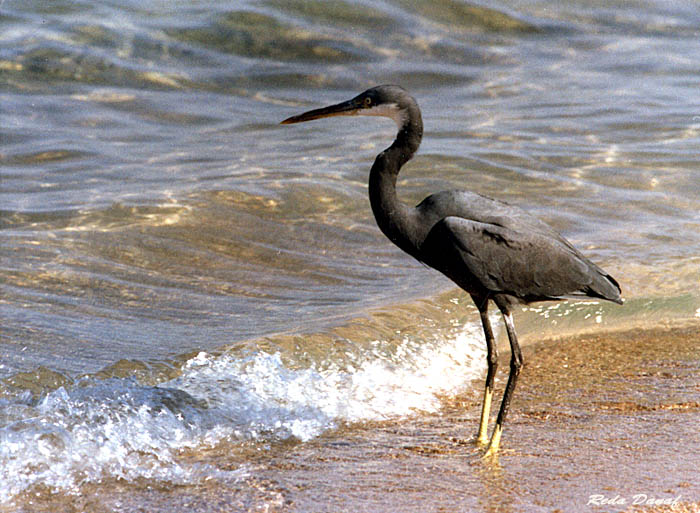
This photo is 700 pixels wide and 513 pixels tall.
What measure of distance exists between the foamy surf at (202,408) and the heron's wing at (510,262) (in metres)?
0.82

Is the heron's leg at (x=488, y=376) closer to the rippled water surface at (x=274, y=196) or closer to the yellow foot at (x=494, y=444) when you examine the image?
the yellow foot at (x=494, y=444)

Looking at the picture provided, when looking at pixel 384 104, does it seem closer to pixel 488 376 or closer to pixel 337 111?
pixel 337 111

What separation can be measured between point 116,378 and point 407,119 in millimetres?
1908

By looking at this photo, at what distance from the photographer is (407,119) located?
4547mm

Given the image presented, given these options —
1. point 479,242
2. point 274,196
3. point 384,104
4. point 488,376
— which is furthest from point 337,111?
point 274,196

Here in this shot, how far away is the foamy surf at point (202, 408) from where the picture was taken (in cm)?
408

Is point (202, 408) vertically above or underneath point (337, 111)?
underneath

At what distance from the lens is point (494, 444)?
14.2ft

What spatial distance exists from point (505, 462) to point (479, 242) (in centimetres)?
93

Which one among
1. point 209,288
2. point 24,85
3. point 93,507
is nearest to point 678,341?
point 209,288

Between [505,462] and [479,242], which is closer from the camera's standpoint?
[505,462]

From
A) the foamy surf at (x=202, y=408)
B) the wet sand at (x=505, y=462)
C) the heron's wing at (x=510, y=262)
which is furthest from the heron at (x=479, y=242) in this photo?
the foamy surf at (x=202, y=408)

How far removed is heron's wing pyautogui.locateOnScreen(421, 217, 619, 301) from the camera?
4.34 m

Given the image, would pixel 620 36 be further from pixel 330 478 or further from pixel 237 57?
pixel 330 478
